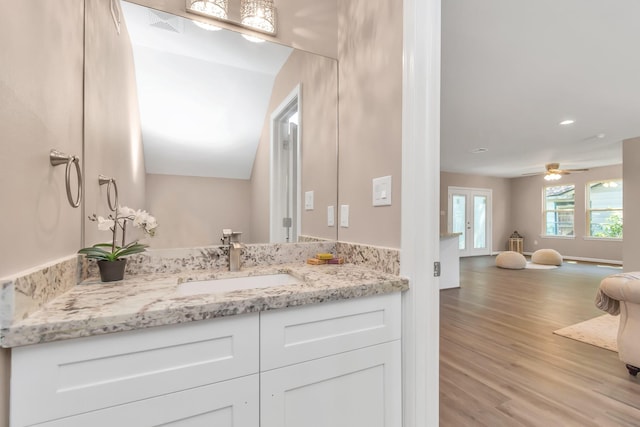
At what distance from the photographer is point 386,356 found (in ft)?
3.48

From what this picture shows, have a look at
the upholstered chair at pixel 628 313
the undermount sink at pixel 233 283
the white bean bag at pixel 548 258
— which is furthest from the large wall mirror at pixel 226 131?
the white bean bag at pixel 548 258

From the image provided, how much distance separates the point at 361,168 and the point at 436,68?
1.72 ft

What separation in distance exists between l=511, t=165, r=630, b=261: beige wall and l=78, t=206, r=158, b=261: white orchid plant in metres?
9.94

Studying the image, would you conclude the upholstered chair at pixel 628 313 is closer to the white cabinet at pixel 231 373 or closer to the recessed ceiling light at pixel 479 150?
the white cabinet at pixel 231 373

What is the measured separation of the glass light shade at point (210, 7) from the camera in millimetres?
1315

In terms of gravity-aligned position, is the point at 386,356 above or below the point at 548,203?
below

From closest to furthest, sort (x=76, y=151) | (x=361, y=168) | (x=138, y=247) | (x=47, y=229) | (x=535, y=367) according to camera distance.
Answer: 1. (x=47, y=229)
2. (x=76, y=151)
3. (x=138, y=247)
4. (x=361, y=168)
5. (x=535, y=367)

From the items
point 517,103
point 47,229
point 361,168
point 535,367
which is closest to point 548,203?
point 517,103

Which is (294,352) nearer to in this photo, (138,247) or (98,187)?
(138,247)

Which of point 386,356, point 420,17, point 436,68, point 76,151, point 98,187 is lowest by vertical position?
point 386,356

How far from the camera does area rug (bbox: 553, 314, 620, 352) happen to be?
8.36 feet

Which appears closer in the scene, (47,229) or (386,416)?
(47,229)

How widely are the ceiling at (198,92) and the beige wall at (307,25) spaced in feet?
0.27

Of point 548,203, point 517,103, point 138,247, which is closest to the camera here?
point 138,247
